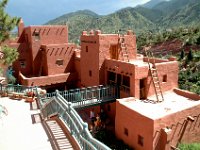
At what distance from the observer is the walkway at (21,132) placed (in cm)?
1106

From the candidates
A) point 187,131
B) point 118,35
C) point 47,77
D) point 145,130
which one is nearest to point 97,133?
point 145,130

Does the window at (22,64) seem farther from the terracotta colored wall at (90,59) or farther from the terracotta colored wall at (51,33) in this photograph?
the terracotta colored wall at (90,59)

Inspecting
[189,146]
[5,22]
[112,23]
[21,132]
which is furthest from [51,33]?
[112,23]

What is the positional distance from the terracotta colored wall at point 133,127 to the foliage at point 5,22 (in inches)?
346

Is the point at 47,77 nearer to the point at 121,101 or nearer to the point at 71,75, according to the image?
the point at 71,75

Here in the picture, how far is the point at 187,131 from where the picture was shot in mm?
17453

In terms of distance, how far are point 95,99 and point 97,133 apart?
2656 millimetres

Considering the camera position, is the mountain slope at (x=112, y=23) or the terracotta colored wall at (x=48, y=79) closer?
the terracotta colored wall at (x=48, y=79)

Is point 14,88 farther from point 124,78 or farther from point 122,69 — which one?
point 124,78

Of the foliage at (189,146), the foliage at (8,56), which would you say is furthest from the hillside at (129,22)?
the foliage at (189,146)

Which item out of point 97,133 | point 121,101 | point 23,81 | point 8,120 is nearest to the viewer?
point 8,120

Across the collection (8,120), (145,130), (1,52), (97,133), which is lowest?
(97,133)

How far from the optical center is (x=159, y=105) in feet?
61.6

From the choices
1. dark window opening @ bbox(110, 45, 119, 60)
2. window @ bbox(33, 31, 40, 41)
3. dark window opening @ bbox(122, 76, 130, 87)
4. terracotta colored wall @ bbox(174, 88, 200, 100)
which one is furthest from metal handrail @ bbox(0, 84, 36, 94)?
terracotta colored wall @ bbox(174, 88, 200, 100)
